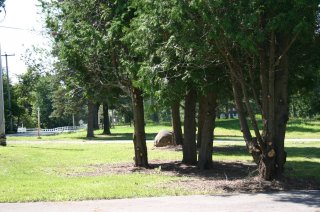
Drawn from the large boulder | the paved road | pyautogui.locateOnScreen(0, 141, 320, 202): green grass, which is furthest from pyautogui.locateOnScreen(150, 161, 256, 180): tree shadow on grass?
the large boulder

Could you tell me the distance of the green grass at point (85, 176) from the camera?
9.84m

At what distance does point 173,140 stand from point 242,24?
17342 millimetres

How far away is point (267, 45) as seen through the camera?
444 inches

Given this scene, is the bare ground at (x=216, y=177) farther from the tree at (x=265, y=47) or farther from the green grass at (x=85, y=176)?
the tree at (x=265, y=47)

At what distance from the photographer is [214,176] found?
547 inches

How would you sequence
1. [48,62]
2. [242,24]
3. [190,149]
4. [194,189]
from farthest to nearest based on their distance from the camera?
[48,62], [190,149], [194,189], [242,24]

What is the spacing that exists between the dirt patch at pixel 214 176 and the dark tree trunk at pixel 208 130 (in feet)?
1.02

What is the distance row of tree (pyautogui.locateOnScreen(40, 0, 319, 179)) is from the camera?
9539mm

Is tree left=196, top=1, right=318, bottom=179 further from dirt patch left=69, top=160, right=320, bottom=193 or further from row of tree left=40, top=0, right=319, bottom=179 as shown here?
dirt patch left=69, top=160, right=320, bottom=193

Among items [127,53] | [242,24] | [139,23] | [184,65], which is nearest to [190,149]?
[127,53]

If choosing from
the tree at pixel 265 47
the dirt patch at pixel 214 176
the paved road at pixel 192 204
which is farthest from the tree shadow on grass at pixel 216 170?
the paved road at pixel 192 204

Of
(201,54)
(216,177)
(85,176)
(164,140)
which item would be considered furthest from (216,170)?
(164,140)

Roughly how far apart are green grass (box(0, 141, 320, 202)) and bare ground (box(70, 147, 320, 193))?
339 millimetres

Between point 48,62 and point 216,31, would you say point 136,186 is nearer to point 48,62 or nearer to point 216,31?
point 216,31
